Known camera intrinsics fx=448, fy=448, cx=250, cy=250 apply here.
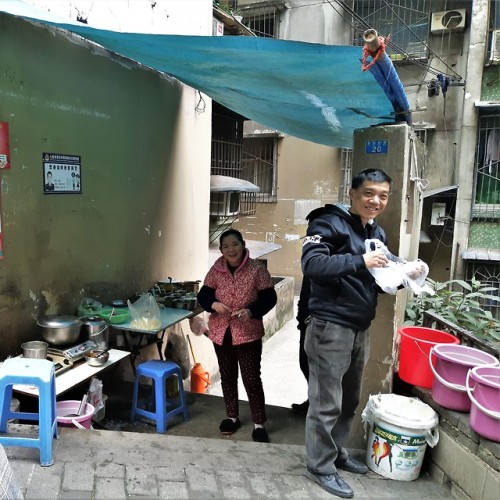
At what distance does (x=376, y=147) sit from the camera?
11.4ft

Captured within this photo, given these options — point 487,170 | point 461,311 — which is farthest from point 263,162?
point 461,311

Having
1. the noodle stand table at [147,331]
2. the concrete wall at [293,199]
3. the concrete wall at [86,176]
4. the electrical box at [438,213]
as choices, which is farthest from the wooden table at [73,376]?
the concrete wall at [293,199]

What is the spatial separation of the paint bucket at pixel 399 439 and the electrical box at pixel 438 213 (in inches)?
398

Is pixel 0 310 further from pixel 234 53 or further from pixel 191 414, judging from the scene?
pixel 234 53

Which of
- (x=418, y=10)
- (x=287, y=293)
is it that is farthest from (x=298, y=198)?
(x=418, y=10)

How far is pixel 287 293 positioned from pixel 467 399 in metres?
9.53

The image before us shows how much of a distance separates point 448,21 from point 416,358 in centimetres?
1201

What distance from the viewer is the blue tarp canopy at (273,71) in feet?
10.7

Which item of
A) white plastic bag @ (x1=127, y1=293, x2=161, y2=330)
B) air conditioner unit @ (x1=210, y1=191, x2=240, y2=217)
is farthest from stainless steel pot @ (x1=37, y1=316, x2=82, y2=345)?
air conditioner unit @ (x1=210, y1=191, x2=240, y2=217)

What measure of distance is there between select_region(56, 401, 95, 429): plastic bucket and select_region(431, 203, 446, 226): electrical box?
11.1 meters

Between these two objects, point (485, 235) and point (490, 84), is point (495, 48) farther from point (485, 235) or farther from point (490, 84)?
point (485, 235)

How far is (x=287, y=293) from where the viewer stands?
1263 cm

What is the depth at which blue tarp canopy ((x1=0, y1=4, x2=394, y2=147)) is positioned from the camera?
325cm

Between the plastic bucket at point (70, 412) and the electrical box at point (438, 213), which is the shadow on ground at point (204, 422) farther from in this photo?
the electrical box at point (438, 213)
